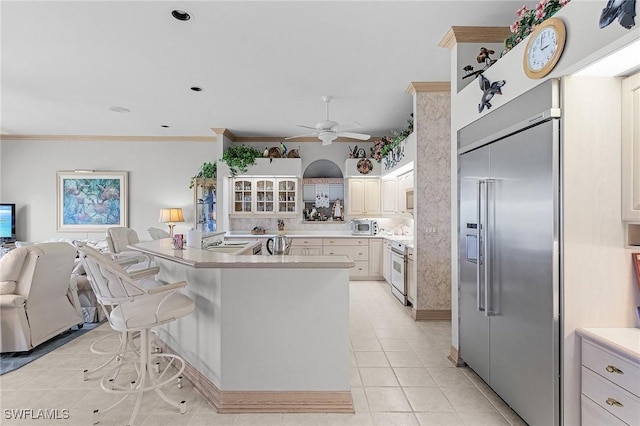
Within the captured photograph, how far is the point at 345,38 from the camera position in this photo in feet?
9.75

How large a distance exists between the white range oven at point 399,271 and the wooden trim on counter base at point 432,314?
590 mm

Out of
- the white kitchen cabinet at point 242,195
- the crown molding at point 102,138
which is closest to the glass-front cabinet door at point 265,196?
the white kitchen cabinet at point 242,195

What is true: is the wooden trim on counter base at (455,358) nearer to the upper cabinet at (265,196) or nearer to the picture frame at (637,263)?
the picture frame at (637,263)

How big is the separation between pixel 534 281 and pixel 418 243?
217 centimetres

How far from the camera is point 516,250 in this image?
2.05 meters

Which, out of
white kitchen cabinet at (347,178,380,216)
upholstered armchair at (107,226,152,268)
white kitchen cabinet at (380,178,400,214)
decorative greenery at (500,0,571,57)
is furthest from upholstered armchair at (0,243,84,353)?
white kitchen cabinet at (380,178,400,214)

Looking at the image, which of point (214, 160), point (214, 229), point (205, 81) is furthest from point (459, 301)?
point (214, 160)

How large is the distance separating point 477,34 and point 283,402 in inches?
131

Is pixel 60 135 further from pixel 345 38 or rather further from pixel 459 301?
pixel 459 301

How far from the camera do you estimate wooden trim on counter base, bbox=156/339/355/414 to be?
7.23 feet

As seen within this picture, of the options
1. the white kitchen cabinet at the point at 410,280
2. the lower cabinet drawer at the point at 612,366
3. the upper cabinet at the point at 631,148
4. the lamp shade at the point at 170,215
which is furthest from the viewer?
the lamp shade at the point at 170,215

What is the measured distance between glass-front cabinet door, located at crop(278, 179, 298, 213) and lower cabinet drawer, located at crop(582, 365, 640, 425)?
17.4 ft

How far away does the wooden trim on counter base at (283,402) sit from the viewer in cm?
220

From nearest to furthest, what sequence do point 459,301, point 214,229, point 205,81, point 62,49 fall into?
point 459,301 → point 62,49 → point 205,81 → point 214,229
